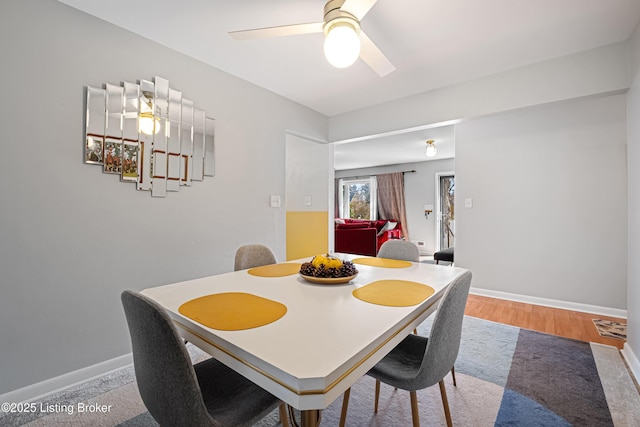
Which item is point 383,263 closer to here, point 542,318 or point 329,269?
point 329,269

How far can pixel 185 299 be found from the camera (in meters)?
1.13

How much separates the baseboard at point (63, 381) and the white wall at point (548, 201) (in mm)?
3552

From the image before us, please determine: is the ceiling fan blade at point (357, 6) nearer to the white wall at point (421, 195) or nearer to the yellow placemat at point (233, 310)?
the yellow placemat at point (233, 310)

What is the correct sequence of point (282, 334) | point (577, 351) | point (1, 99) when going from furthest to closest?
point (577, 351) → point (1, 99) → point (282, 334)

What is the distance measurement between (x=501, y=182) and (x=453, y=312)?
293cm

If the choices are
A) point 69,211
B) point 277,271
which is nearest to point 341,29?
point 277,271

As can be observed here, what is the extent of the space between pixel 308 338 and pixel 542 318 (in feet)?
9.54

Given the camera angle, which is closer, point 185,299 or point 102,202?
point 185,299

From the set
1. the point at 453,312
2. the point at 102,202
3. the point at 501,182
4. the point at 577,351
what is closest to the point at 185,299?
the point at 453,312

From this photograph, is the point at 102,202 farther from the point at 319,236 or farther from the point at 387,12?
the point at 319,236

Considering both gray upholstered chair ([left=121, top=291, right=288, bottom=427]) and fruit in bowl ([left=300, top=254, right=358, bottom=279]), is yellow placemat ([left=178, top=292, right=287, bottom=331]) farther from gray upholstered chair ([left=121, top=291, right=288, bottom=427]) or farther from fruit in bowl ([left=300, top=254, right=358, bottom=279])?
fruit in bowl ([left=300, top=254, right=358, bottom=279])

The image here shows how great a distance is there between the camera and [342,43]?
1364 mm

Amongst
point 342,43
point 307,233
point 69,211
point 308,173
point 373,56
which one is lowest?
point 307,233

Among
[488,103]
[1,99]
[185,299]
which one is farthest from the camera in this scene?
[488,103]
